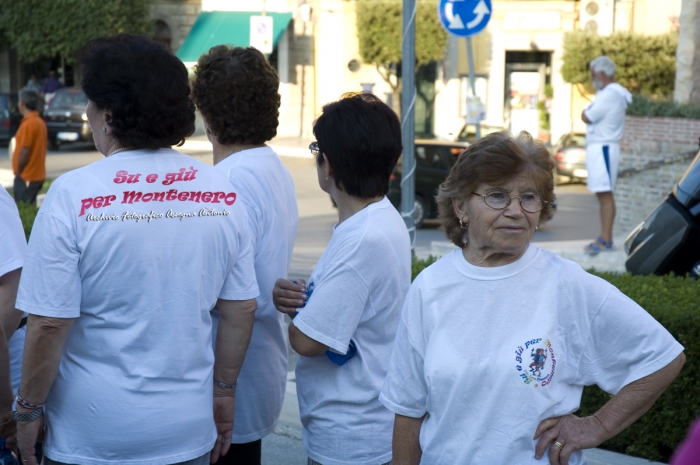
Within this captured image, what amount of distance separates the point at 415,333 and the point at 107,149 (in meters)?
1.06

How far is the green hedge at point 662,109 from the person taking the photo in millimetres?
12867

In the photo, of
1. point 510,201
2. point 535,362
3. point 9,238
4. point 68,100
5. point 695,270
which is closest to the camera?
point 535,362

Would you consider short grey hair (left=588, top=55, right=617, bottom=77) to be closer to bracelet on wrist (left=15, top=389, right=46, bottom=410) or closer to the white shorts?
the white shorts

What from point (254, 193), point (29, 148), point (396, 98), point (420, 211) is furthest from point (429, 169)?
point (396, 98)

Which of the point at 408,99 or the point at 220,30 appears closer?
the point at 408,99

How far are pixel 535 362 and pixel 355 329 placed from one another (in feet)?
2.30

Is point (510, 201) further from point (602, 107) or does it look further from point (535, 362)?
point (602, 107)

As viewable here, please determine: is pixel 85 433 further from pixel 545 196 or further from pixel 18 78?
pixel 18 78

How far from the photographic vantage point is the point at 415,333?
2457mm

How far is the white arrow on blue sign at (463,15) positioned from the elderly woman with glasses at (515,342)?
22.2 ft

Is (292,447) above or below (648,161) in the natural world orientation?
below

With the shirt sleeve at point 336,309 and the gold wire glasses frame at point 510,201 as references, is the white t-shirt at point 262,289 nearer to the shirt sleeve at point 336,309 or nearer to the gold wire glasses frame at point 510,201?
the shirt sleeve at point 336,309

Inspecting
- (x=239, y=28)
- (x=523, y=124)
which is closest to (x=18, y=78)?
(x=239, y=28)

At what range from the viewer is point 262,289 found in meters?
3.29
